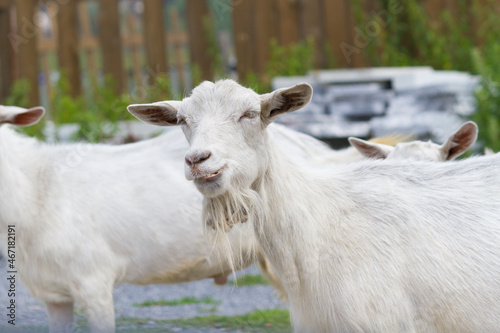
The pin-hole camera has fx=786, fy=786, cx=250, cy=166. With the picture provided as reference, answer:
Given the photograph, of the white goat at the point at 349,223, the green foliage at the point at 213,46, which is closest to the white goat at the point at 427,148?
the white goat at the point at 349,223

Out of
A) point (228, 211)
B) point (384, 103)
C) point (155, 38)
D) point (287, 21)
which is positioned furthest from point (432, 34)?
point (228, 211)

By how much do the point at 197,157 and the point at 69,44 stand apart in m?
6.60

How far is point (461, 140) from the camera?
514cm

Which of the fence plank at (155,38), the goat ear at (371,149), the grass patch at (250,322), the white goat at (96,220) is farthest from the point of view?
the fence plank at (155,38)

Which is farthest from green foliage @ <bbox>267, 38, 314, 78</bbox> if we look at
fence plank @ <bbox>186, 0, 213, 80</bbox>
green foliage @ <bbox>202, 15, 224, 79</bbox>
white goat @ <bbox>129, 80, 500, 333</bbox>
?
white goat @ <bbox>129, 80, 500, 333</bbox>

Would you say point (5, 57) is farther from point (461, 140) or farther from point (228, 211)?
point (228, 211)

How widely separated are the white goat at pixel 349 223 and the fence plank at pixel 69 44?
590cm

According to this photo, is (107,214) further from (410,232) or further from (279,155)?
(410,232)

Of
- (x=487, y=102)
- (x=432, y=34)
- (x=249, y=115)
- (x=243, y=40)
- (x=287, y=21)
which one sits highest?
(x=287, y=21)

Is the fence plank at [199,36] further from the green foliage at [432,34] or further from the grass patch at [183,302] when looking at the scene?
the grass patch at [183,302]

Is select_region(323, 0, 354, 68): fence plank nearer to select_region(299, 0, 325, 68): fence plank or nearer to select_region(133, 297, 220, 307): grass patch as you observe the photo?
select_region(299, 0, 325, 68): fence plank

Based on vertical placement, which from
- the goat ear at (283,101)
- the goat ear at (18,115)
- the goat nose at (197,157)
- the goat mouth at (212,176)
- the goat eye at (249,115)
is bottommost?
the goat mouth at (212,176)

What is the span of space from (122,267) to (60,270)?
1.45 ft

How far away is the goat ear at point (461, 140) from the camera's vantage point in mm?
5046
